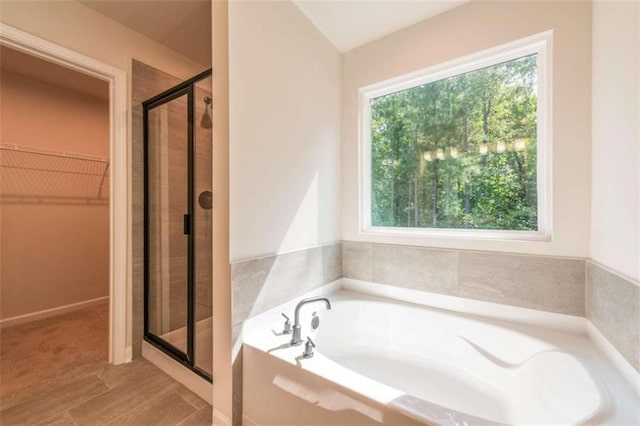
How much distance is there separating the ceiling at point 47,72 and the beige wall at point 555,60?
292 cm

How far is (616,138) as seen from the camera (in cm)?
114

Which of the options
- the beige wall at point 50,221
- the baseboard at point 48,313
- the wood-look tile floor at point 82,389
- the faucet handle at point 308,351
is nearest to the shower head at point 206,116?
the faucet handle at point 308,351

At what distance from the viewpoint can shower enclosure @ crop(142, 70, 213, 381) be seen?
182 centimetres

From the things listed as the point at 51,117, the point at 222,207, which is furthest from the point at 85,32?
the point at 222,207

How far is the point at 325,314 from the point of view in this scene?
1.81 meters

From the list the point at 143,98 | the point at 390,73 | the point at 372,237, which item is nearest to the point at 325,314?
the point at 372,237

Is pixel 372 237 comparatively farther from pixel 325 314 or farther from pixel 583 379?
pixel 583 379

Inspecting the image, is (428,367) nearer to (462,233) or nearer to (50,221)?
(462,233)

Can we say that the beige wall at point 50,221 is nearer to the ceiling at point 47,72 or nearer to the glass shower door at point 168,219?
the ceiling at point 47,72

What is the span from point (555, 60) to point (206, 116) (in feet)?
7.21

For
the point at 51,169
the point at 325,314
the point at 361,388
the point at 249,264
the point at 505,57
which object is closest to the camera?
the point at 361,388

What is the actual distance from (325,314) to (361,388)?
2.75 ft

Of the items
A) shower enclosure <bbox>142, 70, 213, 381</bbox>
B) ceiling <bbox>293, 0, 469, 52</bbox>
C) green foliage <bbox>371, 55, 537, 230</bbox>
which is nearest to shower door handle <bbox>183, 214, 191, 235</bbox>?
shower enclosure <bbox>142, 70, 213, 381</bbox>

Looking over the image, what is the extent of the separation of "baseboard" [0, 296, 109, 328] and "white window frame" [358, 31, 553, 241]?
133 inches
